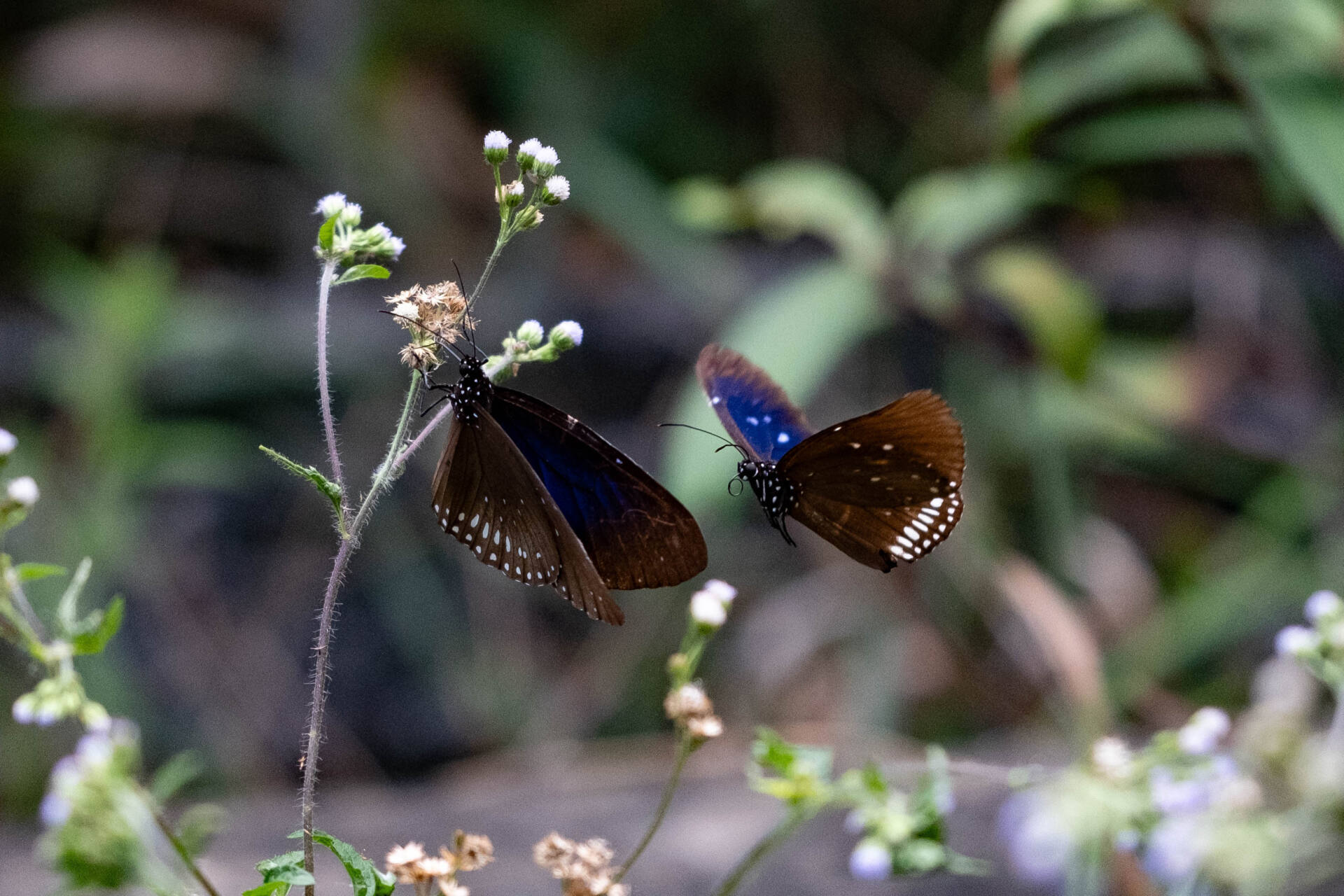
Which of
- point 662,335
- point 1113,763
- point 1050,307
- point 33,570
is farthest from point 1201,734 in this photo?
point 662,335

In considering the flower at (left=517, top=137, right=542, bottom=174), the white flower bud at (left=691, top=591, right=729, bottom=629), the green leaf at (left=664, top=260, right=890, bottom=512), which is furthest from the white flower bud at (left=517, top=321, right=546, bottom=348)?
the green leaf at (left=664, top=260, right=890, bottom=512)

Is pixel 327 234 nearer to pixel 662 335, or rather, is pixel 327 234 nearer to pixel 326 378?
pixel 326 378

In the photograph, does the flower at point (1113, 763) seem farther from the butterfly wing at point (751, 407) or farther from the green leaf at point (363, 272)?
the green leaf at point (363, 272)

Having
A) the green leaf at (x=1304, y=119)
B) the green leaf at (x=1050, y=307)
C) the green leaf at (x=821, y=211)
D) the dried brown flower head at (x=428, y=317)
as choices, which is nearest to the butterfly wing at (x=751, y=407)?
the dried brown flower head at (x=428, y=317)

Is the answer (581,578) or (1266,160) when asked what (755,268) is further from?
(581,578)

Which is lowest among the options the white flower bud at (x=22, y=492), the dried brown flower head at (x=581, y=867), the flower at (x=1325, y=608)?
the dried brown flower head at (x=581, y=867)
